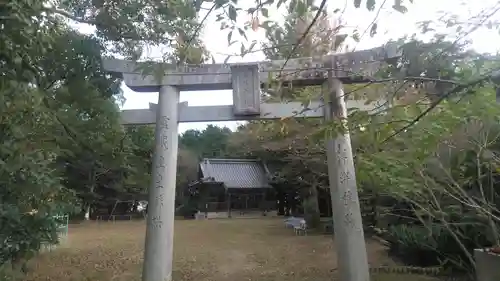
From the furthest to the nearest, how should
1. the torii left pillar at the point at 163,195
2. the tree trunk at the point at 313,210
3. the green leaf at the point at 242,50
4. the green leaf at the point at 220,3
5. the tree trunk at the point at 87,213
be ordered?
the tree trunk at the point at 87,213, the tree trunk at the point at 313,210, the torii left pillar at the point at 163,195, the green leaf at the point at 242,50, the green leaf at the point at 220,3

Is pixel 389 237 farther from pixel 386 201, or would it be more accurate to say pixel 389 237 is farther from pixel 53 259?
pixel 53 259

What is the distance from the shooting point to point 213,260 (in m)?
8.45

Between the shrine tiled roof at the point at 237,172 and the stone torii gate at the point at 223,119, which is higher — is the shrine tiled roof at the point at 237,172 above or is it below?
above

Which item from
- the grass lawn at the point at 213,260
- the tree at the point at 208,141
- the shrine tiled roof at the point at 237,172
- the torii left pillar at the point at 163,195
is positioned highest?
the tree at the point at 208,141

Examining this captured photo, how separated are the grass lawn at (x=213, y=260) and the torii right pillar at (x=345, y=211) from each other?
49.4 inches

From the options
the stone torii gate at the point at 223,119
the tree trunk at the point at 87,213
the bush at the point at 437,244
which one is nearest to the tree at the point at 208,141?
the tree trunk at the point at 87,213

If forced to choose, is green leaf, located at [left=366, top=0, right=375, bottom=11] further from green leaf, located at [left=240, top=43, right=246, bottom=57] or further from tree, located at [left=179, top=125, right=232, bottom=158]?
tree, located at [left=179, top=125, right=232, bottom=158]

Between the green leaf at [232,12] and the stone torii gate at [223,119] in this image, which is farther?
the stone torii gate at [223,119]

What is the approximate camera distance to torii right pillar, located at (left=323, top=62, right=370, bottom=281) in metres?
5.12

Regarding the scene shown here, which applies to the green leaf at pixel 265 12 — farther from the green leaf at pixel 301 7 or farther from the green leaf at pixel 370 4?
the green leaf at pixel 370 4

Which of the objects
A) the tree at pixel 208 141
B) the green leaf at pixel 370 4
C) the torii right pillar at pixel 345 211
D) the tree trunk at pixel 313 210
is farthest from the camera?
the tree at pixel 208 141

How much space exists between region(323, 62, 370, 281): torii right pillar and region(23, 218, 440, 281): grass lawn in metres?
1.25

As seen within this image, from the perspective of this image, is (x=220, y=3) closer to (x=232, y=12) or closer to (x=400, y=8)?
(x=232, y=12)

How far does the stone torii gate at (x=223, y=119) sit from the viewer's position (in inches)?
204
